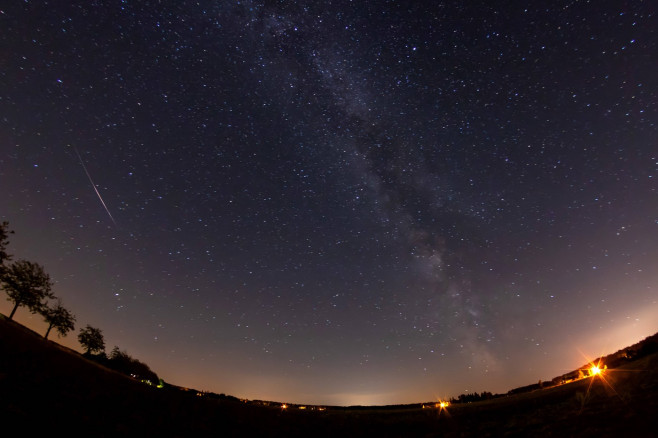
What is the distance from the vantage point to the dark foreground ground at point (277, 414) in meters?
6.48

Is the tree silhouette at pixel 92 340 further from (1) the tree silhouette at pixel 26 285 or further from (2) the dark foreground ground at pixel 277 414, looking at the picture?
(2) the dark foreground ground at pixel 277 414

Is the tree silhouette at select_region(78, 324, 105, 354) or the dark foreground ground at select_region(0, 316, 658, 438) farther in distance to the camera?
the tree silhouette at select_region(78, 324, 105, 354)

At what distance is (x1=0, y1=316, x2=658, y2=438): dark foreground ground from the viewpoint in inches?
255

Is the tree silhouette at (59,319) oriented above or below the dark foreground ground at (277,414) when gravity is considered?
above

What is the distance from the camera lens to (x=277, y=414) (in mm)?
13898

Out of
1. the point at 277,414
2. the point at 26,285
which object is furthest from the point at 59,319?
the point at 277,414

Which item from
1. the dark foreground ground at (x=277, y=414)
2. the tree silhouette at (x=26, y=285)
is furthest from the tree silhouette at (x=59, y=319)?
the dark foreground ground at (x=277, y=414)

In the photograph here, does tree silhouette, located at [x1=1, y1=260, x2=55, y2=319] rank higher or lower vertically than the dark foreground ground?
higher

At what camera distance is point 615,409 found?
648 centimetres

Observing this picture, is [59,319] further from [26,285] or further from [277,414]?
[277,414]

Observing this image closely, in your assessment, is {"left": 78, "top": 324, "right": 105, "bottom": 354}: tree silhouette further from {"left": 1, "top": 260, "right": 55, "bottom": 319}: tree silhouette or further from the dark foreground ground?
the dark foreground ground

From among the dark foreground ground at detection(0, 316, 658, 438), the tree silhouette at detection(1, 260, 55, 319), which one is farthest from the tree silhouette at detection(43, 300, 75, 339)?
the dark foreground ground at detection(0, 316, 658, 438)

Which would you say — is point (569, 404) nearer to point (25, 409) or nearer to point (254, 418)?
point (254, 418)

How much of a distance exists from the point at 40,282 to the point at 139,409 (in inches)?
1828
